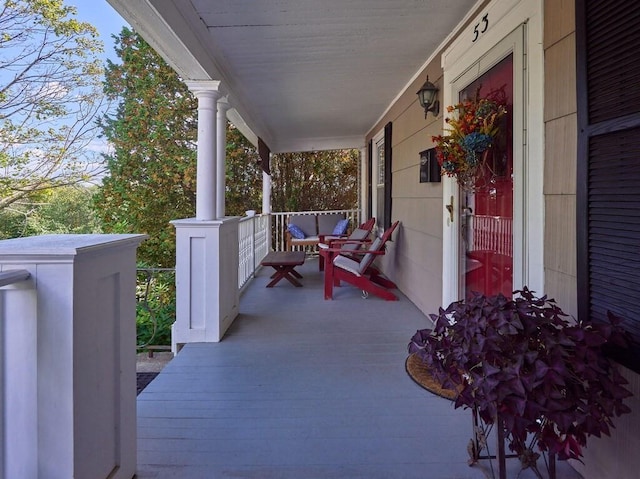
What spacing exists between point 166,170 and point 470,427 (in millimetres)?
9229

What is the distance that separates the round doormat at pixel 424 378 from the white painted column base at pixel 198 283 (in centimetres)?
147

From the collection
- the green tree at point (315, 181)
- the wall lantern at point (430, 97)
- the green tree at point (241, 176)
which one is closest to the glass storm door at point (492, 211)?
the wall lantern at point (430, 97)

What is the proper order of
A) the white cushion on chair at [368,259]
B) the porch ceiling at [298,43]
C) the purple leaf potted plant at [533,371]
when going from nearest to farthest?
the purple leaf potted plant at [533,371] → the porch ceiling at [298,43] → the white cushion on chair at [368,259]

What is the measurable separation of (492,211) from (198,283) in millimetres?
2170

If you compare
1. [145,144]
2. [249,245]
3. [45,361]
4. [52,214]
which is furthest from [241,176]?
[45,361]

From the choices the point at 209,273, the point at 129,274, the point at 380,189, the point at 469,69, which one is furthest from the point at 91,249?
the point at 380,189

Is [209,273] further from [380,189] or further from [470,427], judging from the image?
[380,189]

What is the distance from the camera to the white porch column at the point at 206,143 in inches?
136

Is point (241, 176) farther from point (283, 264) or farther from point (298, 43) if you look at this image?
point (298, 43)

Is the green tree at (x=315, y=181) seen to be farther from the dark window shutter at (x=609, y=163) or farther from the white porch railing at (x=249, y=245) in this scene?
the dark window shutter at (x=609, y=163)

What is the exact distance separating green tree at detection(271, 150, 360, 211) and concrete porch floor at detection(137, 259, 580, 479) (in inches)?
275

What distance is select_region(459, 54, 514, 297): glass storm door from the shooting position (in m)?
2.36

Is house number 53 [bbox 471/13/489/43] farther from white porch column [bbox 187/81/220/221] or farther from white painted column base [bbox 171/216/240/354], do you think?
white painted column base [bbox 171/216/240/354]

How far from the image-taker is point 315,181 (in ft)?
34.3
